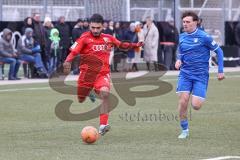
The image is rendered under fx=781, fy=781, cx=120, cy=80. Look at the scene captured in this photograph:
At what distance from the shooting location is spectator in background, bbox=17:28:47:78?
2653 cm

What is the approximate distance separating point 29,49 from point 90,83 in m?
12.9

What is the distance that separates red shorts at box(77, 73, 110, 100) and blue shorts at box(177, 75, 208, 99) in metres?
1.32

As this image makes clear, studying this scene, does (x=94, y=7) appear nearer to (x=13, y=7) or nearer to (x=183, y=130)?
(x=13, y=7)

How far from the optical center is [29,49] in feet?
87.4

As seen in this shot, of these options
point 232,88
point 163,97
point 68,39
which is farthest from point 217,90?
point 68,39

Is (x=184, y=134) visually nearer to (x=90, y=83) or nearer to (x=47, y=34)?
(x=90, y=83)

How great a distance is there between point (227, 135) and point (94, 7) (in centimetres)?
1840

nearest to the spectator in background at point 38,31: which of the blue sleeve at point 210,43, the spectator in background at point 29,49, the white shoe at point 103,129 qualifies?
the spectator in background at point 29,49

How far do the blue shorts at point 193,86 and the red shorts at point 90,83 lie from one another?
1.32 m

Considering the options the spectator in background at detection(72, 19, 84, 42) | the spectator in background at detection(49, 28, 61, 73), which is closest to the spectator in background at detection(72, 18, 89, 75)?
the spectator in background at detection(72, 19, 84, 42)

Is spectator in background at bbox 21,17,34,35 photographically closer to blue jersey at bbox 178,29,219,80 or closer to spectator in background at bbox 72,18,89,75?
spectator in background at bbox 72,18,89,75

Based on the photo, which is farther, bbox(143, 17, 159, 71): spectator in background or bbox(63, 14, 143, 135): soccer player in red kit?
bbox(143, 17, 159, 71): spectator in background

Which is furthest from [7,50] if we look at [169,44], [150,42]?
[169,44]

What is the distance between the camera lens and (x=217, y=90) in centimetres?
2280
